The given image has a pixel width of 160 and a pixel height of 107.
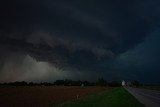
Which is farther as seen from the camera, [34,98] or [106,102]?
[34,98]

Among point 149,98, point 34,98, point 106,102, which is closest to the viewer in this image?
point 106,102

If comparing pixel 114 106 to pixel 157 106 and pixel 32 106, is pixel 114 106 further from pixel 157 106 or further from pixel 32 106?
pixel 32 106

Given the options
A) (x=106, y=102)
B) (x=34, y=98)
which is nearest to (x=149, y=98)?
(x=106, y=102)

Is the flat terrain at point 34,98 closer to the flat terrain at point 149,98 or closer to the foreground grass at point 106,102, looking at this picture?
the foreground grass at point 106,102

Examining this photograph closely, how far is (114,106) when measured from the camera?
30297 millimetres

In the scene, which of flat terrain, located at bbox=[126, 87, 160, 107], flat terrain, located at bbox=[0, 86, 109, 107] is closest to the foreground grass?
flat terrain, located at bbox=[126, 87, 160, 107]

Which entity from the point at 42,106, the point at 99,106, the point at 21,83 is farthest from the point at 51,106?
the point at 21,83

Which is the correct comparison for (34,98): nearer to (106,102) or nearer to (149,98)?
(106,102)

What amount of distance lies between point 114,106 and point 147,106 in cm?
349

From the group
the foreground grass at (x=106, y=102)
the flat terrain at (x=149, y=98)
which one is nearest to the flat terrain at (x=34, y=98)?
the foreground grass at (x=106, y=102)

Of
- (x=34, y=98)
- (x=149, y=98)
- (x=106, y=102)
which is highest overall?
(x=149, y=98)

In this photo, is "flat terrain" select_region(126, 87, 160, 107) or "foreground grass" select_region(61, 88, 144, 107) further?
"foreground grass" select_region(61, 88, 144, 107)

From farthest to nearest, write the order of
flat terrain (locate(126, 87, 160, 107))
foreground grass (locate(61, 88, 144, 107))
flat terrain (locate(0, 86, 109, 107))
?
1. flat terrain (locate(0, 86, 109, 107))
2. foreground grass (locate(61, 88, 144, 107))
3. flat terrain (locate(126, 87, 160, 107))

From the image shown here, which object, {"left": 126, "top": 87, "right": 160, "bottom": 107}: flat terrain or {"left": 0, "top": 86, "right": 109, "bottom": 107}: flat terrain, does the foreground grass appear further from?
{"left": 0, "top": 86, "right": 109, "bottom": 107}: flat terrain
